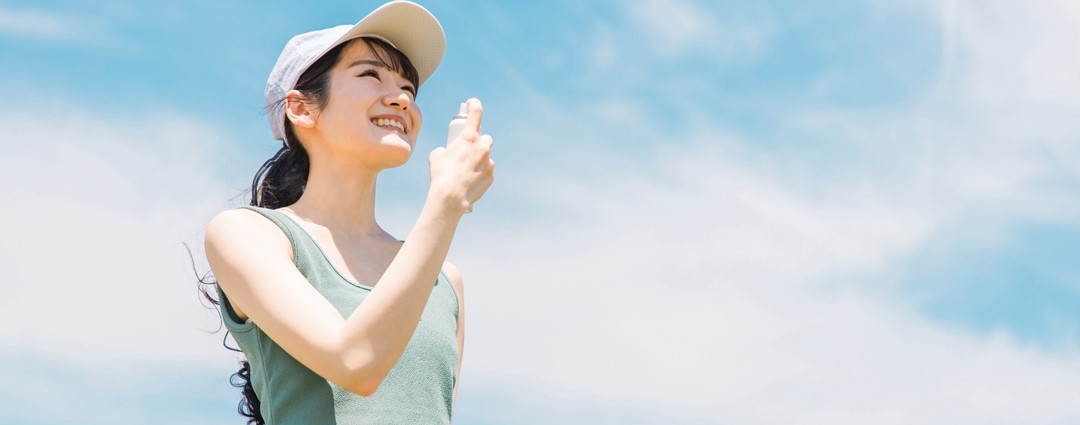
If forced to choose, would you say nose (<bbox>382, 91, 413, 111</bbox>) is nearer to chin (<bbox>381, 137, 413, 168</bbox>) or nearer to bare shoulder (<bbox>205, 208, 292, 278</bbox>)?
chin (<bbox>381, 137, 413, 168</bbox>)

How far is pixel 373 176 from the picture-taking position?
17.3 feet

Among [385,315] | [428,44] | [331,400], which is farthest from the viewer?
[428,44]

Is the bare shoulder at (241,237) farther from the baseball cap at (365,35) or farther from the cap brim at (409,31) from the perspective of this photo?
the cap brim at (409,31)

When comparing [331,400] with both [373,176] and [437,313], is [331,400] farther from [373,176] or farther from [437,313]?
[373,176]

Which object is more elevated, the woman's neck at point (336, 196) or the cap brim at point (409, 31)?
the cap brim at point (409, 31)

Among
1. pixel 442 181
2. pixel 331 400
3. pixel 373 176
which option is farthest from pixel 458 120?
pixel 331 400

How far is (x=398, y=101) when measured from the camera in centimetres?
516

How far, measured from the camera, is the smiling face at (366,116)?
16.7 ft

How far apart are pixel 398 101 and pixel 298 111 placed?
1.51 ft

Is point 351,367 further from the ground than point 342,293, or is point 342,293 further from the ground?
point 342,293

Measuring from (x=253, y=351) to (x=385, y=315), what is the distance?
2.93 feet

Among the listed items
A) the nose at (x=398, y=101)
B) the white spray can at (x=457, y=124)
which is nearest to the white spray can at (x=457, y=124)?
the white spray can at (x=457, y=124)

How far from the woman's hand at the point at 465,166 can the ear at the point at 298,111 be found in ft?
3.08

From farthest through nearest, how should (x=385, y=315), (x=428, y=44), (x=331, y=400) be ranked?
(x=428, y=44)
(x=331, y=400)
(x=385, y=315)
